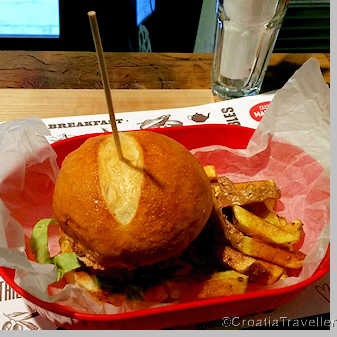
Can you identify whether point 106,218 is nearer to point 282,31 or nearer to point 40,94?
point 40,94

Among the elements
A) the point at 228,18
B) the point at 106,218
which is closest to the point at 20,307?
the point at 106,218

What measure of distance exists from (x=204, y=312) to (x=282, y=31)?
1797 mm

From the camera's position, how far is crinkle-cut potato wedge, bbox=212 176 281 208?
3.34 ft

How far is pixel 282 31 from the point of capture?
226 centimetres

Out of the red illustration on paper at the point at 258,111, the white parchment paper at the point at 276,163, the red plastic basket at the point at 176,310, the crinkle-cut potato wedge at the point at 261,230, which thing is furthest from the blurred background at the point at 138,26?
the red plastic basket at the point at 176,310

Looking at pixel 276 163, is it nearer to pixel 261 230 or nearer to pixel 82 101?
pixel 261 230

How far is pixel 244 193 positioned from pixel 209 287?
256mm

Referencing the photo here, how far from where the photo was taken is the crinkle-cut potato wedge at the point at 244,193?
1.02 metres

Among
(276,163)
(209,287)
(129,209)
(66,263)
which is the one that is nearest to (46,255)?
(66,263)

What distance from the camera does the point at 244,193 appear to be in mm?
1025

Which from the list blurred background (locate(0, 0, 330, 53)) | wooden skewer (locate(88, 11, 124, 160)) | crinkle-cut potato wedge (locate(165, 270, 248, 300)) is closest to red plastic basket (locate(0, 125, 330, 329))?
crinkle-cut potato wedge (locate(165, 270, 248, 300))

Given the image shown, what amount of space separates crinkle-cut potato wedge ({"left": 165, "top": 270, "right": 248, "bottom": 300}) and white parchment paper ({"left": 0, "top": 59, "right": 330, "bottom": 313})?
116 mm

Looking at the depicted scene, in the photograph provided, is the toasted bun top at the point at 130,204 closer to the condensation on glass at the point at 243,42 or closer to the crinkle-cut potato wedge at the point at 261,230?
the crinkle-cut potato wedge at the point at 261,230

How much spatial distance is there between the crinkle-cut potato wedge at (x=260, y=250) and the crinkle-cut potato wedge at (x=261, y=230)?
0.01 meters
